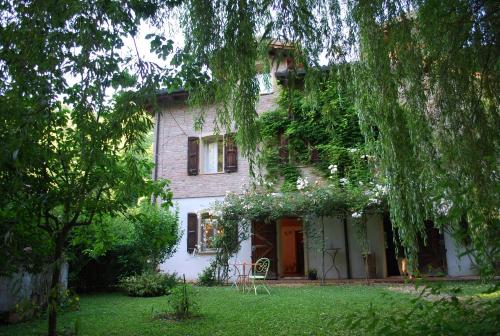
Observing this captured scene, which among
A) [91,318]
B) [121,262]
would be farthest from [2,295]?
[121,262]

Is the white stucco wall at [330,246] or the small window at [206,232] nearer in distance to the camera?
the white stucco wall at [330,246]

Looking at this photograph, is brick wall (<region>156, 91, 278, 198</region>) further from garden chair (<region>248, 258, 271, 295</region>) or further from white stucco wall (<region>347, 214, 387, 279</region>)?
white stucco wall (<region>347, 214, 387, 279</region>)

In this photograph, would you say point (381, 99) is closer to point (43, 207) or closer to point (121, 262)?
point (43, 207)

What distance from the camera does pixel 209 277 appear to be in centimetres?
1201

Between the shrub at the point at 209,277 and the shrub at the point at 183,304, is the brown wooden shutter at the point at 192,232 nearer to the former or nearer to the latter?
the shrub at the point at 209,277

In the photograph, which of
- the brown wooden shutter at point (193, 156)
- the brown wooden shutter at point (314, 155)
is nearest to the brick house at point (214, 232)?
the brown wooden shutter at point (193, 156)

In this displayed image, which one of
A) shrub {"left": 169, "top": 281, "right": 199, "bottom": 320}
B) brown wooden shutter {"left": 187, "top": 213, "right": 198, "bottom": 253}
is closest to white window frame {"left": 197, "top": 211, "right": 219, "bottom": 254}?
brown wooden shutter {"left": 187, "top": 213, "right": 198, "bottom": 253}

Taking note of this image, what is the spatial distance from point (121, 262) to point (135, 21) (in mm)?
8462

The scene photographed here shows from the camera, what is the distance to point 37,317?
23.5 ft

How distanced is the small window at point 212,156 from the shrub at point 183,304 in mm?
7497

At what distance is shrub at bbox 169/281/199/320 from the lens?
6629 millimetres

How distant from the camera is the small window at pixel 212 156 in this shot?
560 inches

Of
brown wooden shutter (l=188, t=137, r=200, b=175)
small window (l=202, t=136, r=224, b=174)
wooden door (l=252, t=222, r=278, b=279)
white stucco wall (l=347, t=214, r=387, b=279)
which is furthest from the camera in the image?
small window (l=202, t=136, r=224, b=174)

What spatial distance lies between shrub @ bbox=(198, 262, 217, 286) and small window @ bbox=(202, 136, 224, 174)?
342cm
